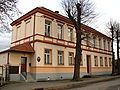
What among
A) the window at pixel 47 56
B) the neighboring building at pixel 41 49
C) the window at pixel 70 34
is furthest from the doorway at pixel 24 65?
the window at pixel 70 34

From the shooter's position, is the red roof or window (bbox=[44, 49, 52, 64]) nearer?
the red roof

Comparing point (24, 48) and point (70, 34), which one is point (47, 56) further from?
point (70, 34)

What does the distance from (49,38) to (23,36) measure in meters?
3.87

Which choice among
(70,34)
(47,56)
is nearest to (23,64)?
(47,56)

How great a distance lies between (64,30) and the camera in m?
22.2

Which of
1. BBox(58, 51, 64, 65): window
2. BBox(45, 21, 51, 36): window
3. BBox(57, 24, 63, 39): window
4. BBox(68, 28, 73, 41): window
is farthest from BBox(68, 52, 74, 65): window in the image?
BBox(45, 21, 51, 36): window

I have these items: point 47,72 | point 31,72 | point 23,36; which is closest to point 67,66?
point 47,72

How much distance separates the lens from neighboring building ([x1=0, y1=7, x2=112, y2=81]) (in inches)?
683

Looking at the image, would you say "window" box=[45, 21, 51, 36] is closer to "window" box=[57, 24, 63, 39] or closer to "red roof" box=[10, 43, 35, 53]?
"window" box=[57, 24, 63, 39]

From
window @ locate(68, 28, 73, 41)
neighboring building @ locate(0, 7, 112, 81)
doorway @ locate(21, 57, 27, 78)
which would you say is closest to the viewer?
neighboring building @ locate(0, 7, 112, 81)

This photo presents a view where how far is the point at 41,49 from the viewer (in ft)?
59.4

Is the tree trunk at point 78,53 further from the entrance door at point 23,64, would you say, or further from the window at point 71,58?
the entrance door at point 23,64

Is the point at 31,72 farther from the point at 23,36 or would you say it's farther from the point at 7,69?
the point at 23,36

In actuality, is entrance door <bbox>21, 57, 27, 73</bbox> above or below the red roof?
below
